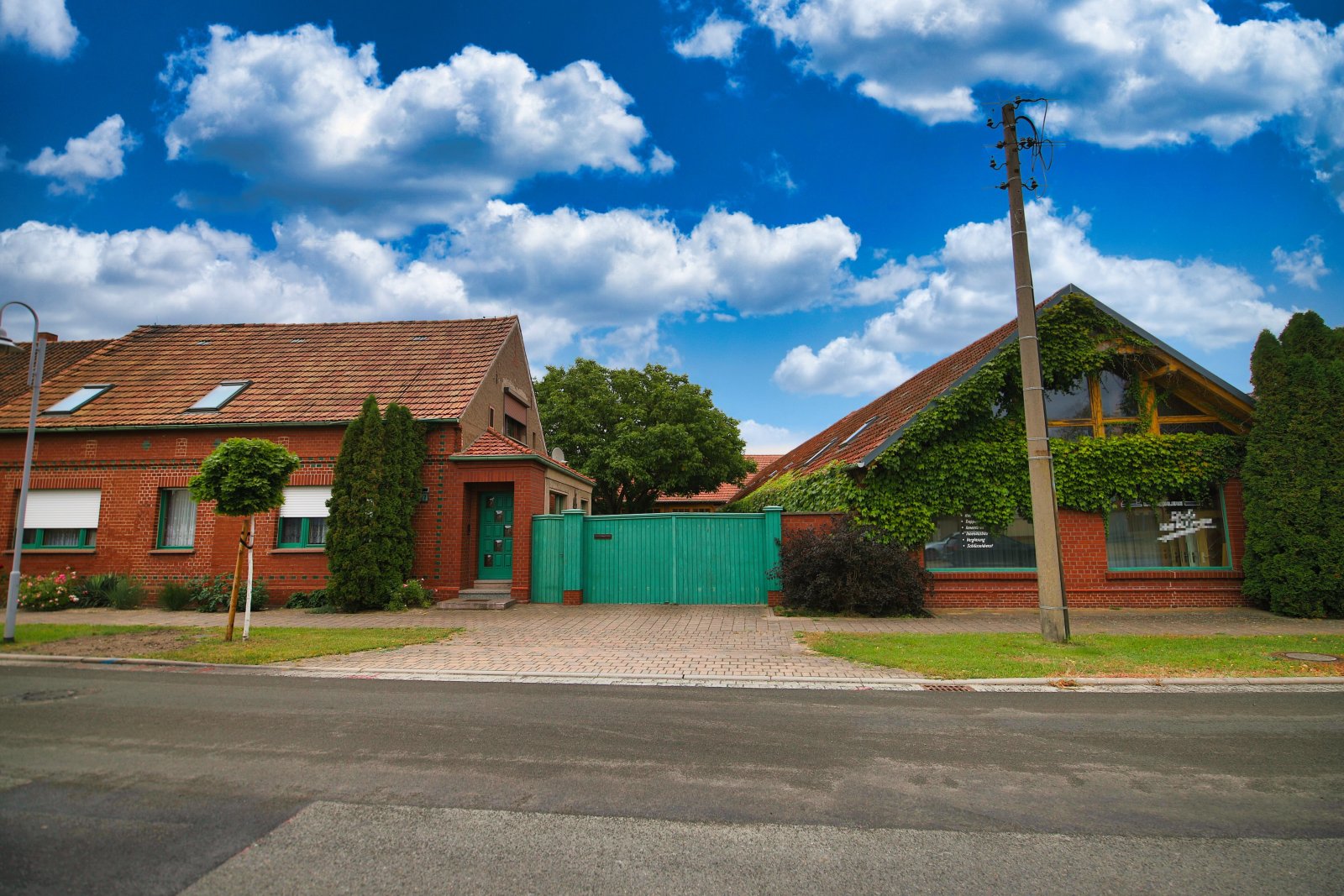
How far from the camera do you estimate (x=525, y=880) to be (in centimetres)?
333

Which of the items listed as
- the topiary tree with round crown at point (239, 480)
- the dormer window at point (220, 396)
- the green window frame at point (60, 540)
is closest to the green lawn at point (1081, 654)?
the topiary tree with round crown at point (239, 480)

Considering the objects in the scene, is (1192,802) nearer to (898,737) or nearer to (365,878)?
(898,737)

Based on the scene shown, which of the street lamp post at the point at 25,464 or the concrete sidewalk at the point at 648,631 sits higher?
the street lamp post at the point at 25,464

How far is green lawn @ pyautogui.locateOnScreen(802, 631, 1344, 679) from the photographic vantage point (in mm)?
8344

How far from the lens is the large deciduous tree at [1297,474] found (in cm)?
1354

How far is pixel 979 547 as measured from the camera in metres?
15.4

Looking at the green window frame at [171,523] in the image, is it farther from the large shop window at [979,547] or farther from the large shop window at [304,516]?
the large shop window at [979,547]

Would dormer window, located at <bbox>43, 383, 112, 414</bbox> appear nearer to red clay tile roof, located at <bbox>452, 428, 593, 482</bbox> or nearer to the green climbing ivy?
red clay tile roof, located at <bbox>452, 428, 593, 482</bbox>

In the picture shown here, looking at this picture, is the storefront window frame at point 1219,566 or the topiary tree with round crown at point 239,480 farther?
the storefront window frame at point 1219,566

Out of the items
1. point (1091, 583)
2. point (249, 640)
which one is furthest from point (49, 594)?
point (1091, 583)

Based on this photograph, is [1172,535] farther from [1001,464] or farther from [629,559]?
[629,559]

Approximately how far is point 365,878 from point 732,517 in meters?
12.6

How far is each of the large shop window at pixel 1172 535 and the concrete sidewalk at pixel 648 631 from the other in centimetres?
121

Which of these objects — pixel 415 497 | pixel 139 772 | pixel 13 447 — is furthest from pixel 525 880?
pixel 13 447
